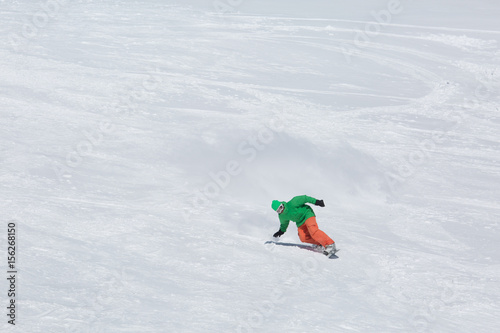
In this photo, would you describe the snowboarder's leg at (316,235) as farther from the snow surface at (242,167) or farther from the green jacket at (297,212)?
the snow surface at (242,167)

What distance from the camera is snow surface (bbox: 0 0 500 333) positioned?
761 centimetres

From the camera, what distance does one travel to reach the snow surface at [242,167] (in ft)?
25.0

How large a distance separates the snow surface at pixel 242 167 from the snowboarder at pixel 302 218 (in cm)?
27

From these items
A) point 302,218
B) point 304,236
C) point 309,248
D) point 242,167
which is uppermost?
point 242,167

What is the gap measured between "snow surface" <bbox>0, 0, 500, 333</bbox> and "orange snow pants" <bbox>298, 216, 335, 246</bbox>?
0.25 meters

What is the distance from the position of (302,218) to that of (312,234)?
315 mm

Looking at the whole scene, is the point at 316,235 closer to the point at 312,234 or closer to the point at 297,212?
the point at 312,234

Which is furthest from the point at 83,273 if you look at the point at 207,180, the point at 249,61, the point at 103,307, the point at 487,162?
the point at 249,61

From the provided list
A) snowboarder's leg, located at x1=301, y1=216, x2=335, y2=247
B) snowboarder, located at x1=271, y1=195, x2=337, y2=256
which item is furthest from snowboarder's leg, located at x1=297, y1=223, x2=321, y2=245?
snowboarder's leg, located at x1=301, y1=216, x2=335, y2=247

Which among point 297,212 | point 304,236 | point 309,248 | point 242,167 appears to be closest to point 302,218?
point 297,212

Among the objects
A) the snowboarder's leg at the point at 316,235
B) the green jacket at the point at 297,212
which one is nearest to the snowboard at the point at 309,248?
the snowboarder's leg at the point at 316,235

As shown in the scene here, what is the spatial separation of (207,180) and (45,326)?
18.8 feet

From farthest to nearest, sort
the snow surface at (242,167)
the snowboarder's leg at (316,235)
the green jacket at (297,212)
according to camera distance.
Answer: the green jacket at (297,212) → the snowboarder's leg at (316,235) → the snow surface at (242,167)

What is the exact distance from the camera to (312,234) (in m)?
8.99
